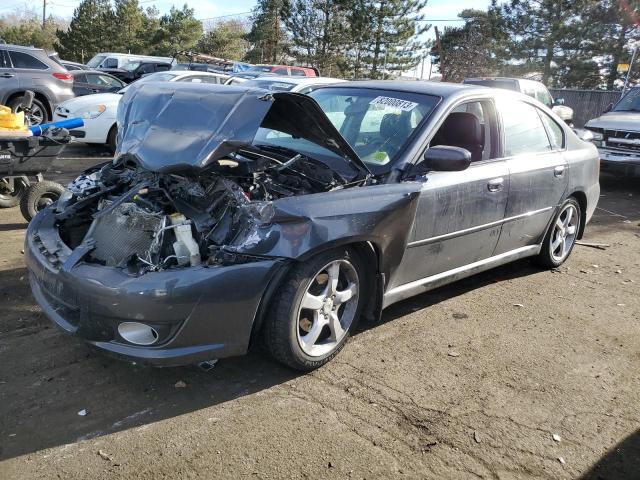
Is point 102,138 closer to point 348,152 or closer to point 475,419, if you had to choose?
point 348,152

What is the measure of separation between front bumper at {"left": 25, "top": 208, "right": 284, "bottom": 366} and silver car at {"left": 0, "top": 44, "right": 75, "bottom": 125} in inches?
389

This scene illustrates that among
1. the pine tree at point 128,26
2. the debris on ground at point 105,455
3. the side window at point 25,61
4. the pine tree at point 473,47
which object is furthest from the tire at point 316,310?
the pine tree at point 128,26

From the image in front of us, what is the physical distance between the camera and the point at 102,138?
33.9 ft

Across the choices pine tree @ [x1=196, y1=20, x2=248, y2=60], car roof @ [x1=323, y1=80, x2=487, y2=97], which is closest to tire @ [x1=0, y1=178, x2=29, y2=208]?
car roof @ [x1=323, y1=80, x2=487, y2=97]

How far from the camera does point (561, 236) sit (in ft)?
18.5

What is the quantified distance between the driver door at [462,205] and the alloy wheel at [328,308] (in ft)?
1.28

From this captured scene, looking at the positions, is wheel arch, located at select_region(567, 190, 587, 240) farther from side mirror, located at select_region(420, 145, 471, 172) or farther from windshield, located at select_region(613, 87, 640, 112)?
windshield, located at select_region(613, 87, 640, 112)

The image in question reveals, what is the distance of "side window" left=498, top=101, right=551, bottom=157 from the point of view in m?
4.69

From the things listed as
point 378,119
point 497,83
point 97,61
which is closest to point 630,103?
point 497,83

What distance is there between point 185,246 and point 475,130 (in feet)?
8.45

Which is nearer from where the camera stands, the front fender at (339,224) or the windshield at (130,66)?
the front fender at (339,224)

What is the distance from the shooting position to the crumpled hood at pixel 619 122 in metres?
10.3

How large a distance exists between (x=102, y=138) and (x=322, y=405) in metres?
8.60

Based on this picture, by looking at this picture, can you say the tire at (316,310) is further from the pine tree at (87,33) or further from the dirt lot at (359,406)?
the pine tree at (87,33)
